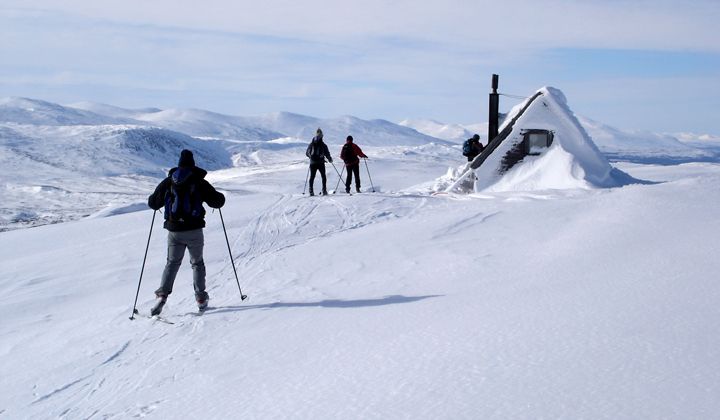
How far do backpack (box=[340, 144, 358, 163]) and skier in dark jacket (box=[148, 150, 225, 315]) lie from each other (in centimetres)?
947

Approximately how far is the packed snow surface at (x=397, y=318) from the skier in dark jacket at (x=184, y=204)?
782 millimetres

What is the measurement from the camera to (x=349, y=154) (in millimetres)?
16422

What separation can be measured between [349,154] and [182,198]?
390 inches

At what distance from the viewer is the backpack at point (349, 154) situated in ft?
53.4

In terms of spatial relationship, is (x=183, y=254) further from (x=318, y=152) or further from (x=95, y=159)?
(x=95, y=159)

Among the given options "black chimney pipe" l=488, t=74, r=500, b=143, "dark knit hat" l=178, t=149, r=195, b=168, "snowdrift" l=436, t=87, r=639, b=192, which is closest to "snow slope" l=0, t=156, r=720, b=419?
"dark knit hat" l=178, t=149, r=195, b=168

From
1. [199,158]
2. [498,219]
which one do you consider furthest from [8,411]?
[199,158]

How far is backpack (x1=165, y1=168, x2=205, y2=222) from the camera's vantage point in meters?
6.76

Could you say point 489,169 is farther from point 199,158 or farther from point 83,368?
point 199,158

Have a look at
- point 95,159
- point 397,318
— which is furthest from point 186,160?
point 95,159

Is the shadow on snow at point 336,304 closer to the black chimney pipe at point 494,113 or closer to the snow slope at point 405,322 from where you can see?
the snow slope at point 405,322

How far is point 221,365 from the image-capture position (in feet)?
17.6

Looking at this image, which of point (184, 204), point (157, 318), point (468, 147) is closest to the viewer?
point (184, 204)

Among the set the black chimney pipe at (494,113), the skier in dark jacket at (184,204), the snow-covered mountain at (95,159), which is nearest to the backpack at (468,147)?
the black chimney pipe at (494,113)
